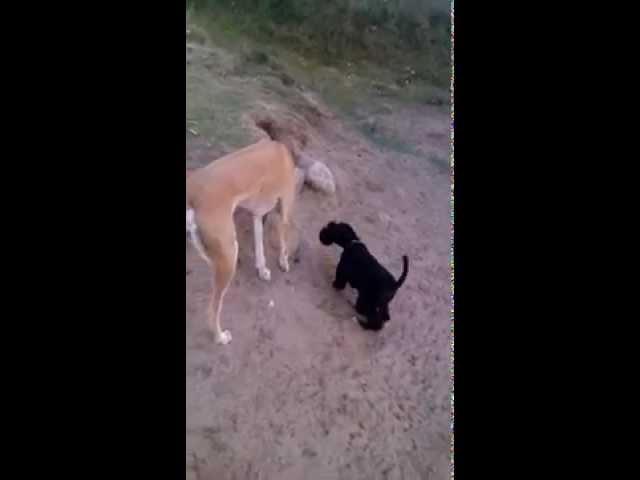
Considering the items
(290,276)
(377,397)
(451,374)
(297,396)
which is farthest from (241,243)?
(451,374)

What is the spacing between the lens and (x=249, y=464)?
1.29 metres

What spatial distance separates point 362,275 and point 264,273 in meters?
0.20

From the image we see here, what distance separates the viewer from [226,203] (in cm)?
130

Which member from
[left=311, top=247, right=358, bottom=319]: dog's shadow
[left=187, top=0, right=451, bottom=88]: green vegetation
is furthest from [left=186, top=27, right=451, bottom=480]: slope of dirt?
[left=187, top=0, right=451, bottom=88]: green vegetation

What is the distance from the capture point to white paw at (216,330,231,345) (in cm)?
131

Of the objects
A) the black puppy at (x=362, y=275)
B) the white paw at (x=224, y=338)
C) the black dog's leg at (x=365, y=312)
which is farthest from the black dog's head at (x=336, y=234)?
the white paw at (x=224, y=338)

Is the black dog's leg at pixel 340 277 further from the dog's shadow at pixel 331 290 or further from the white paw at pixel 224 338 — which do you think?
the white paw at pixel 224 338

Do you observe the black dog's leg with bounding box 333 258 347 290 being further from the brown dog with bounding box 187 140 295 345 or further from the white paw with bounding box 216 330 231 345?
the white paw with bounding box 216 330 231 345

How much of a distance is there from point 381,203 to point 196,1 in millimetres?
554

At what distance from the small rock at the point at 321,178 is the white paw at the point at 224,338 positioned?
349 millimetres

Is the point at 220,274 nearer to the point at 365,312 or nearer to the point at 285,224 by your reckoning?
the point at 285,224

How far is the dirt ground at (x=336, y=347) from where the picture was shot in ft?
4.26

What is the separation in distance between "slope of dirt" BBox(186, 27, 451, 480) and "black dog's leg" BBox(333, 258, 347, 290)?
1cm
